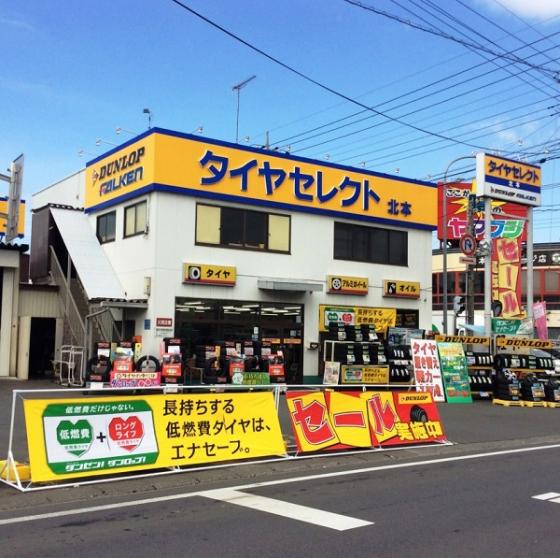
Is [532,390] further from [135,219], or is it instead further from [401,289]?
[135,219]

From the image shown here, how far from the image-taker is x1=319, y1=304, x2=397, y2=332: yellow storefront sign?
73.4 feet

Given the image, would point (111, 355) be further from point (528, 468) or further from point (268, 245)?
point (528, 468)

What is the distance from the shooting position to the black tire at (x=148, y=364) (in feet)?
60.5

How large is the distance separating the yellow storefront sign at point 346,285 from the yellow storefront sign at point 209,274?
3797mm

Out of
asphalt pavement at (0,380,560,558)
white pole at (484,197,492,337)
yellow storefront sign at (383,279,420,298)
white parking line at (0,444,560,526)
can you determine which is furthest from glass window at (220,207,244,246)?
white parking line at (0,444,560,526)

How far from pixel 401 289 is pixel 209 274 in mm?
7909

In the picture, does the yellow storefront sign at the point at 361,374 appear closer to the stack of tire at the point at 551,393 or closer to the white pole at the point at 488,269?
the white pole at the point at 488,269

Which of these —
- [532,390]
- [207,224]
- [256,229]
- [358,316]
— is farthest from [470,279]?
[207,224]

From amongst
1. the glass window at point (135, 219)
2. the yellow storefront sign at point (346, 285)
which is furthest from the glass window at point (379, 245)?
the glass window at point (135, 219)

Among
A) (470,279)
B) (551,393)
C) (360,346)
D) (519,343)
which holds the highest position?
(470,279)

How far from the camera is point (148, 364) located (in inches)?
732

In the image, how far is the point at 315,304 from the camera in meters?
22.2

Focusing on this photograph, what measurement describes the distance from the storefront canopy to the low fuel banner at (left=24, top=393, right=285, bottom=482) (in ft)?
35.6

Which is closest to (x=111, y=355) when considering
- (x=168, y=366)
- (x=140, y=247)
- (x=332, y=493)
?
(x=168, y=366)
